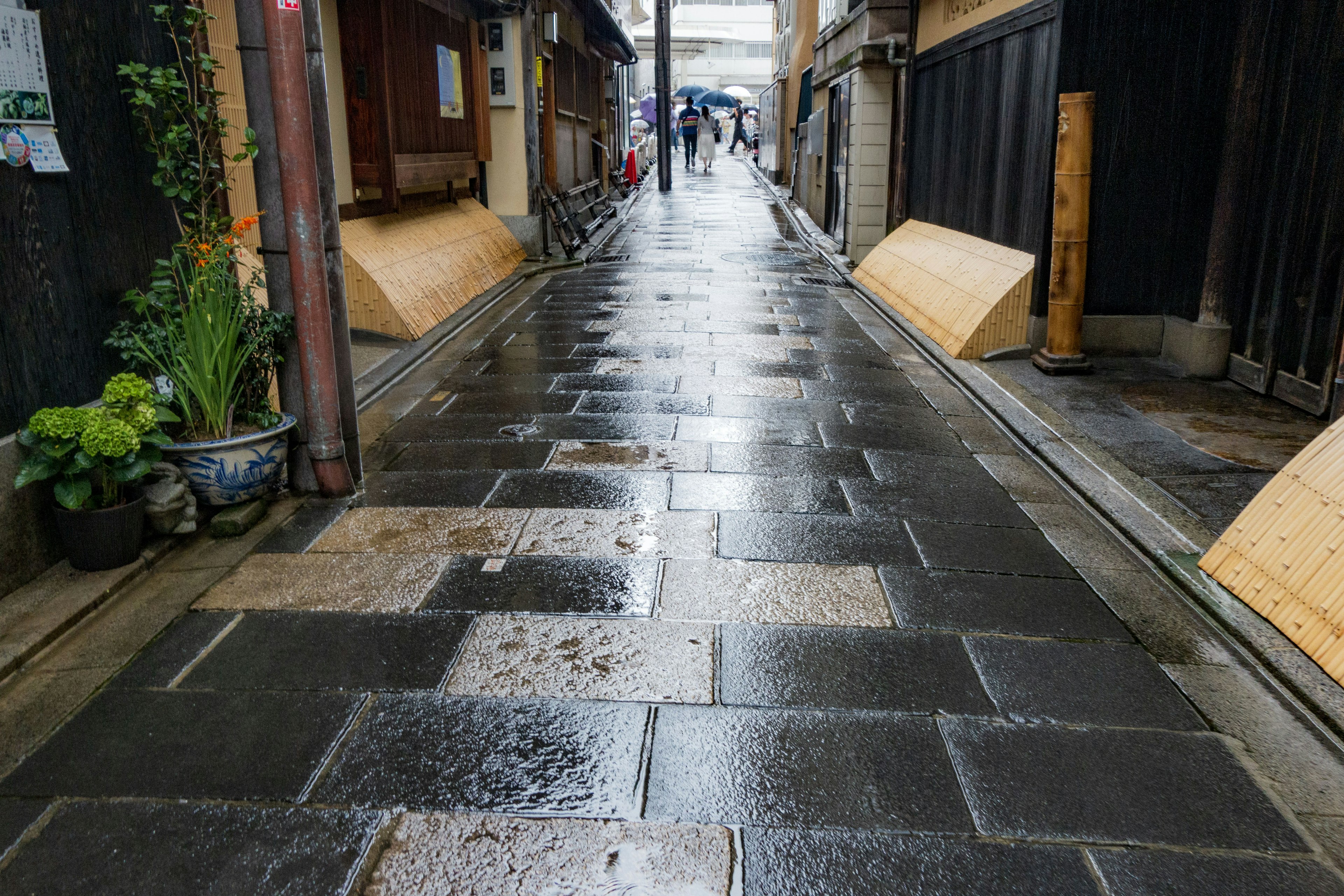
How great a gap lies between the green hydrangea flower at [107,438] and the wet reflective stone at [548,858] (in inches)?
98.7

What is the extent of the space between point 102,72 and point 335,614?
10.2 feet

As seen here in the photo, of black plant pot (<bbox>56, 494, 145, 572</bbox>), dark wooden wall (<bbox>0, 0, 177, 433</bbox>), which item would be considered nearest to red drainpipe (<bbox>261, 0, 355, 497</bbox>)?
dark wooden wall (<bbox>0, 0, 177, 433</bbox>)

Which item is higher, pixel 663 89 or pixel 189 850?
pixel 663 89

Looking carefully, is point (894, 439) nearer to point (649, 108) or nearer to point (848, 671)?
point (848, 671)

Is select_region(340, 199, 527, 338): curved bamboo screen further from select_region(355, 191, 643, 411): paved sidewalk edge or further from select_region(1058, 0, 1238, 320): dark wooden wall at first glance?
select_region(1058, 0, 1238, 320): dark wooden wall

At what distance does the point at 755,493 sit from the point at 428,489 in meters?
2.05

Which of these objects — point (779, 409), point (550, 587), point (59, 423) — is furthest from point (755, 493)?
point (59, 423)

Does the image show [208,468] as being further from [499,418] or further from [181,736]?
[499,418]

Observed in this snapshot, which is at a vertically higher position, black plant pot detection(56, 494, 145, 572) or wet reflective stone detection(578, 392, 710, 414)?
black plant pot detection(56, 494, 145, 572)

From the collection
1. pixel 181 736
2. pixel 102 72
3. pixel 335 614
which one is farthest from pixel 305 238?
pixel 181 736

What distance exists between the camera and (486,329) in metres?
11.1

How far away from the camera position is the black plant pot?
15.0 ft

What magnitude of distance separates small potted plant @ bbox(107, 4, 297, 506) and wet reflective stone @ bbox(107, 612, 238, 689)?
115cm

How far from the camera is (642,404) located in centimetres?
800
